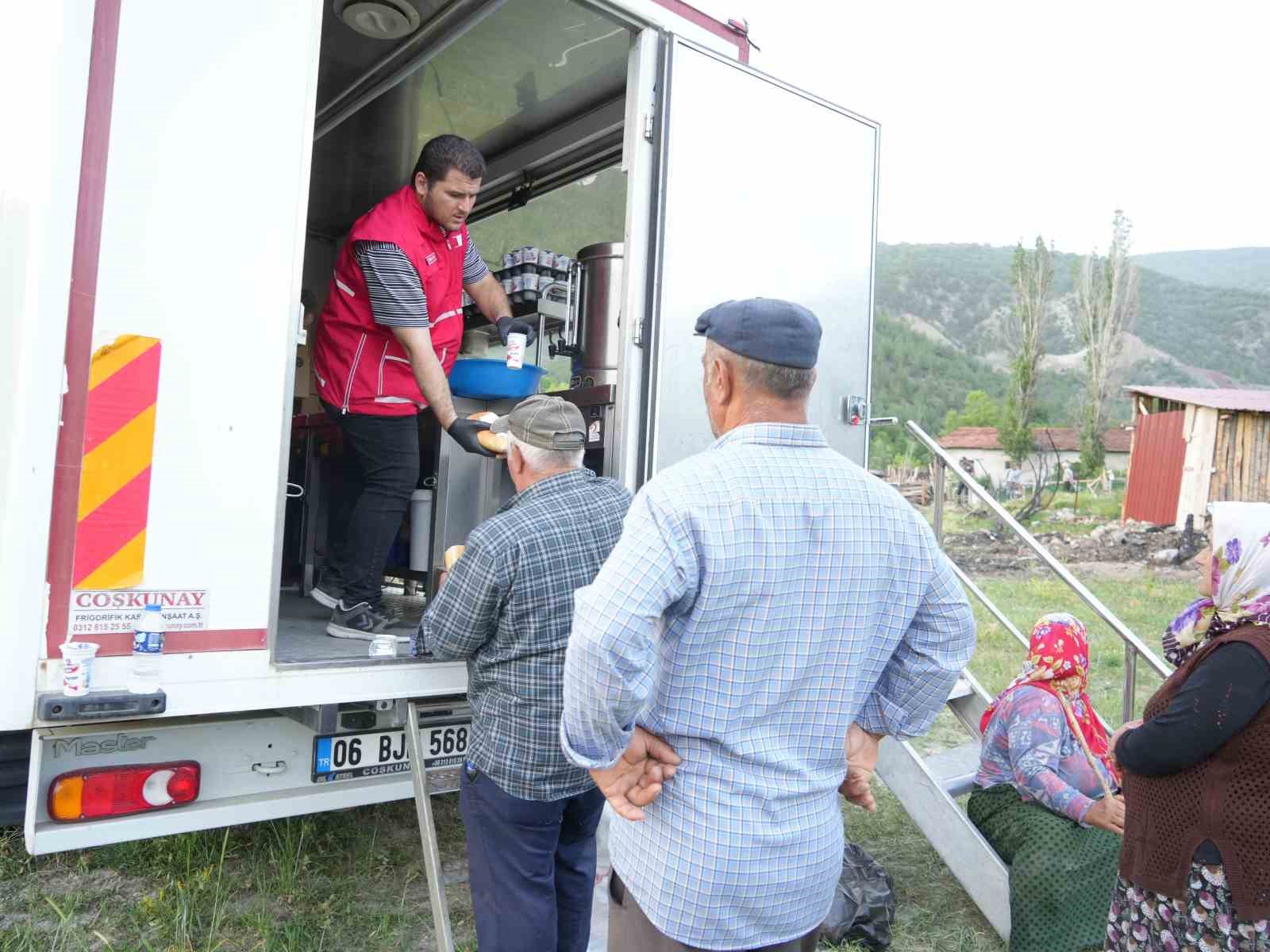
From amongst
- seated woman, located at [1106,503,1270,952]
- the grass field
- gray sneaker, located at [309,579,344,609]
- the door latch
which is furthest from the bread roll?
seated woman, located at [1106,503,1270,952]

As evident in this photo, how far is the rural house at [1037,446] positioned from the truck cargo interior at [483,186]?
23.4 metres

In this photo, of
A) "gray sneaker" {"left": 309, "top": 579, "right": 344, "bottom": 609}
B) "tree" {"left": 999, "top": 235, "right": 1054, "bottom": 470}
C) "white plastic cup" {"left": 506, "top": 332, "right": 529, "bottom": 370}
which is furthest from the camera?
"tree" {"left": 999, "top": 235, "right": 1054, "bottom": 470}

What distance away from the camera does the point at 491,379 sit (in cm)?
367

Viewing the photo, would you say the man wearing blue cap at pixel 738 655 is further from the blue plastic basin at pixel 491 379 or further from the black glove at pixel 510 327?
the black glove at pixel 510 327

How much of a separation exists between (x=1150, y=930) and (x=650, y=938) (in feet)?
4.82

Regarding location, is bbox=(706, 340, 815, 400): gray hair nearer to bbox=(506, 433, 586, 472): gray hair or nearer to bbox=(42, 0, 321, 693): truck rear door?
bbox=(506, 433, 586, 472): gray hair

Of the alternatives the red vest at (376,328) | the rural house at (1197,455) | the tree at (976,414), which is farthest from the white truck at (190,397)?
the tree at (976,414)

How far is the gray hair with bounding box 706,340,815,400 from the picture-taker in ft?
5.06

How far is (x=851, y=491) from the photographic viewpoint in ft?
→ 5.13

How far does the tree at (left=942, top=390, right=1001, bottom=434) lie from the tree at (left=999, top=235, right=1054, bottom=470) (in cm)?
2318

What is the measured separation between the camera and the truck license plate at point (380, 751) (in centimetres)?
251

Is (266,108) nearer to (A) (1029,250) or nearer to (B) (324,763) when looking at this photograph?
(B) (324,763)

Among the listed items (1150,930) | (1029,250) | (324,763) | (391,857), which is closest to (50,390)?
(324,763)

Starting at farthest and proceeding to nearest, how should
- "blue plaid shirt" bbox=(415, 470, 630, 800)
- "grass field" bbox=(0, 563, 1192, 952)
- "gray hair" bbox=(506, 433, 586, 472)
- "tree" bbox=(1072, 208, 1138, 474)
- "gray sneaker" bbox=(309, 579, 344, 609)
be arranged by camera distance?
"tree" bbox=(1072, 208, 1138, 474), "gray sneaker" bbox=(309, 579, 344, 609), "grass field" bbox=(0, 563, 1192, 952), "gray hair" bbox=(506, 433, 586, 472), "blue plaid shirt" bbox=(415, 470, 630, 800)
